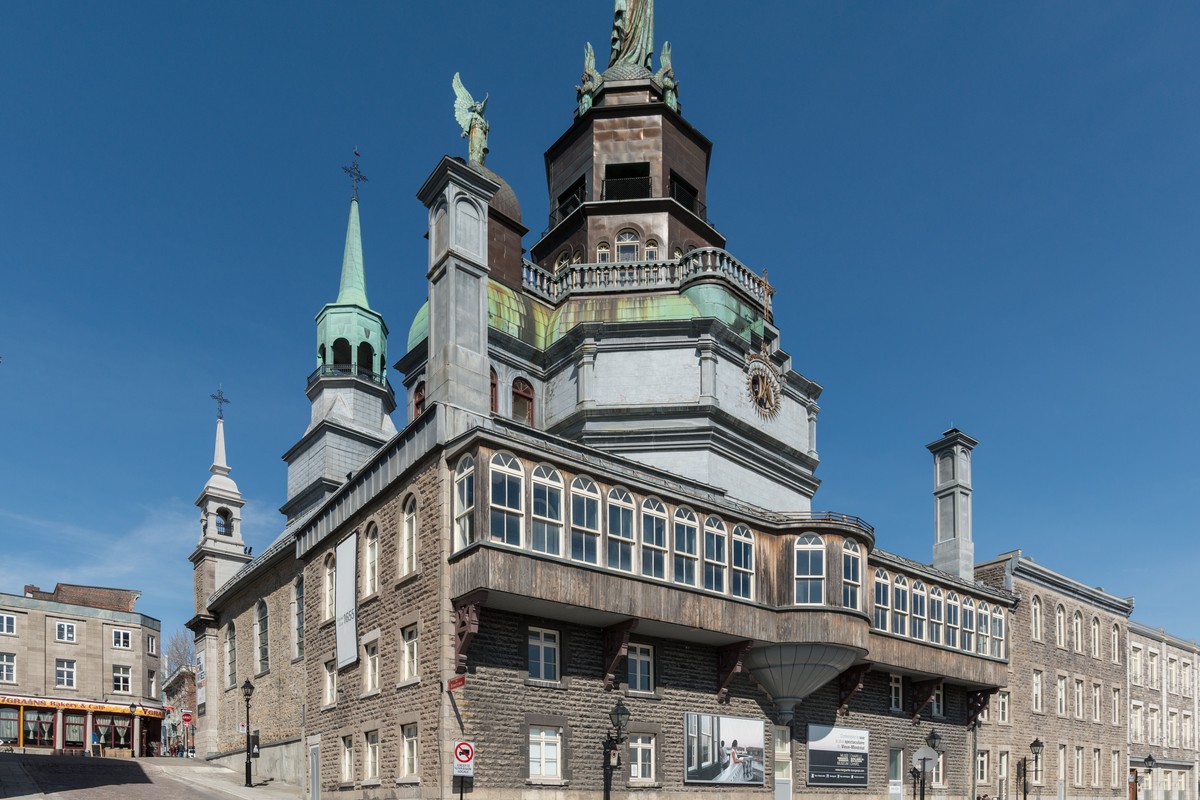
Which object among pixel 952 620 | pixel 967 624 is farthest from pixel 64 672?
pixel 967 624

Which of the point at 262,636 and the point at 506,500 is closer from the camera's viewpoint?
the point at 506,500

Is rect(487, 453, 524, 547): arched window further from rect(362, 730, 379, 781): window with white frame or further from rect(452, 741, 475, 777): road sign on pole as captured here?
rect(362, 730, 379, 781): window with white frame

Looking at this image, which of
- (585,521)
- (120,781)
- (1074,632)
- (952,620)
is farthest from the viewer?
(1074,632)

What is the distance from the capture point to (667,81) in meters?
48.4

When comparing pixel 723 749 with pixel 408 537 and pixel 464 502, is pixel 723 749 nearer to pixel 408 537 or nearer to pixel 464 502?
pixel 408 537

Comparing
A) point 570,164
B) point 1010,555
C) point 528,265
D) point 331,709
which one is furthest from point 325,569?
point 1010,555

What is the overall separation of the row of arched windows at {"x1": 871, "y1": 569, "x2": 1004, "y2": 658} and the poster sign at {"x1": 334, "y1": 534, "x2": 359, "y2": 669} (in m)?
15.9

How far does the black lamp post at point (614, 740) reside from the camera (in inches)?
1041

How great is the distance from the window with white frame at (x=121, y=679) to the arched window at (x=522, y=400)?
37.0 metres

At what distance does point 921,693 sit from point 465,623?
20091mm

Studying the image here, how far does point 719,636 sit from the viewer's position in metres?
29.8

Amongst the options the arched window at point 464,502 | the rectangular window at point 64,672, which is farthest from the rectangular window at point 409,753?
the rectangular window at point 64,672

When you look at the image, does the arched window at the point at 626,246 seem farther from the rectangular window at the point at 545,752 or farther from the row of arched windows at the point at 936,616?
the rectangular window at the point at 545,752

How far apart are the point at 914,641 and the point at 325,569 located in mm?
19214
